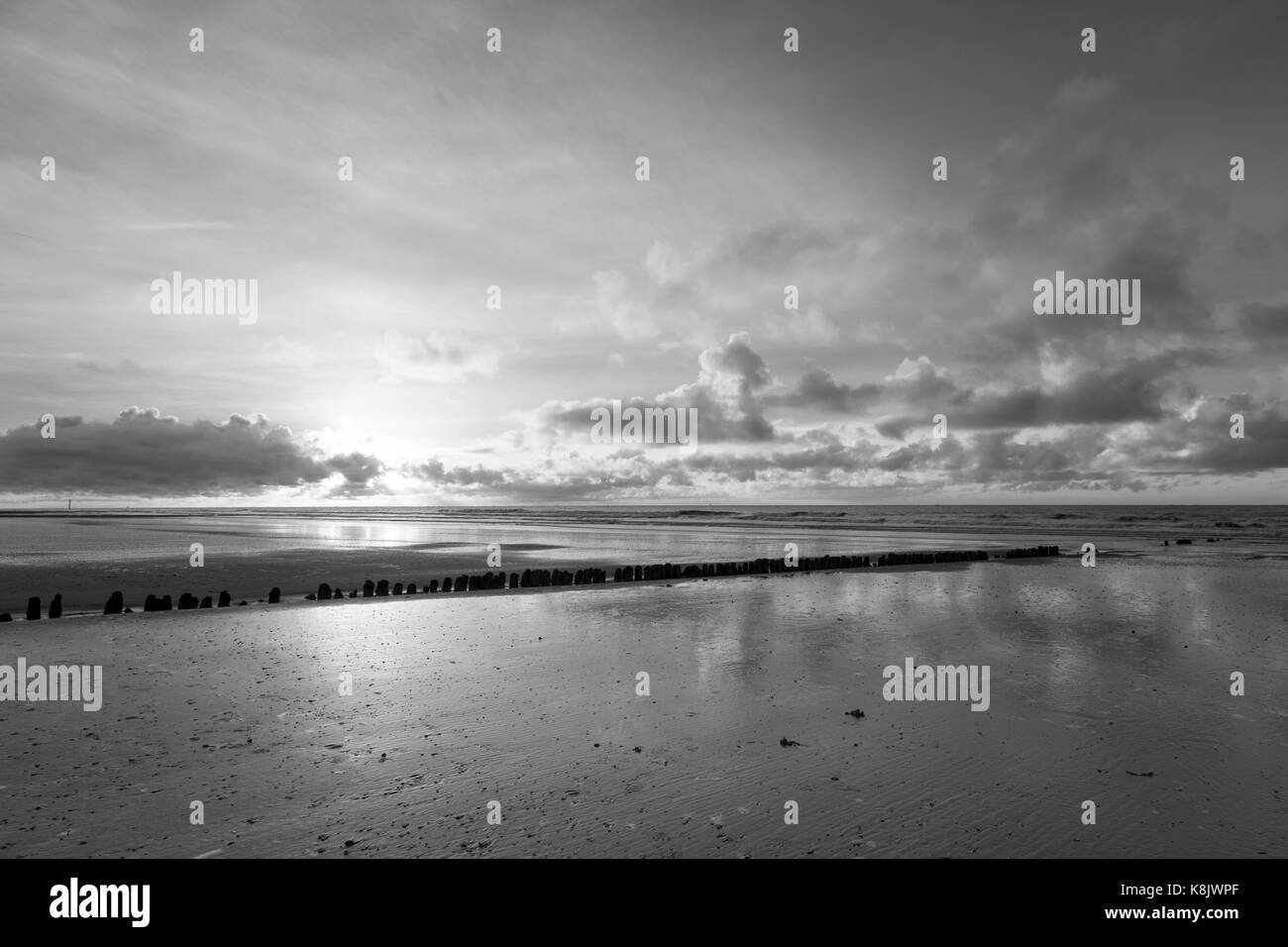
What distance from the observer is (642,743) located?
8758mm

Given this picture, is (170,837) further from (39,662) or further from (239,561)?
(239,561)

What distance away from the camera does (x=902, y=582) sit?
26781 mm

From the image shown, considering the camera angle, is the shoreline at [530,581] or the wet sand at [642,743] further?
the shoreline at [530,581]

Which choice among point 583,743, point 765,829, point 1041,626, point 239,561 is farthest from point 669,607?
point 239,561

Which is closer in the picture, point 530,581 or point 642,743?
point 642,743

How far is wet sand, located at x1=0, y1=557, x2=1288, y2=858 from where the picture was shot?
20.9 ft

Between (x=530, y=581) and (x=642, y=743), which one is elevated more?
(x=642, y=743)

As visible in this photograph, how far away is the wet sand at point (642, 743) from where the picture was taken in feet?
20.9

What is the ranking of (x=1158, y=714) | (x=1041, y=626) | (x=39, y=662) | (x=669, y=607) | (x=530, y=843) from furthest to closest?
(x=669, y=607) → (x=1041, y=626) → (x=39, y=662) → (x=1158, y=714) → (x=530, y=843)

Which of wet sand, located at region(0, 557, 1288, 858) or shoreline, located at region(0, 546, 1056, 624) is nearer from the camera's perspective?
wet sand, located at region(0, 557, 1288, 858)
